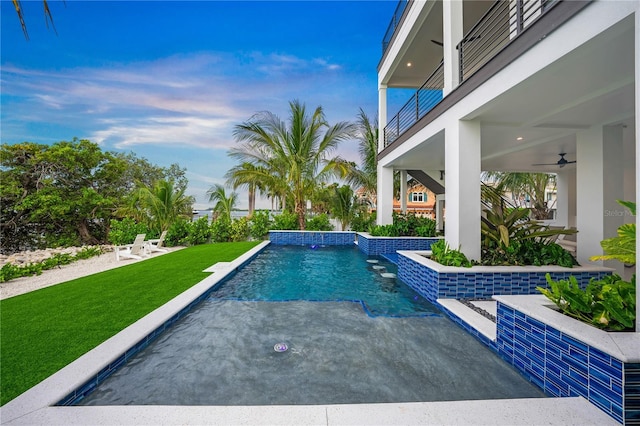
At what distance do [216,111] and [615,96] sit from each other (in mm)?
20244

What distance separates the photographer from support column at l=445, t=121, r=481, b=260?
15.8 ft

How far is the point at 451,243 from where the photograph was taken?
501 centimetres

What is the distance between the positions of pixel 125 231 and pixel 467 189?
43.6 ft

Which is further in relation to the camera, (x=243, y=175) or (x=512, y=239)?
(x=243, y=175)

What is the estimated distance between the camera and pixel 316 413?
1.84 m

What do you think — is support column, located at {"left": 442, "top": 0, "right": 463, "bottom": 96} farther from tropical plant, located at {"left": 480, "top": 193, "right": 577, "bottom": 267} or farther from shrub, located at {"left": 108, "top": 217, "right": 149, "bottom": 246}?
shrub, located at {"left": 108, "top": 217, "right": 149, "bottom": 246}

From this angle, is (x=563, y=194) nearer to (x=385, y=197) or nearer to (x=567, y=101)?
(x=385, y=197)

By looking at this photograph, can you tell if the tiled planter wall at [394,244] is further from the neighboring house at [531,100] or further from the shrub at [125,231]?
the shrub at [125,231]

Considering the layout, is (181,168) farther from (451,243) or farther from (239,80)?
(451,243)

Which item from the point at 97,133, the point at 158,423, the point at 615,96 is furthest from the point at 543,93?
the point at 97,133

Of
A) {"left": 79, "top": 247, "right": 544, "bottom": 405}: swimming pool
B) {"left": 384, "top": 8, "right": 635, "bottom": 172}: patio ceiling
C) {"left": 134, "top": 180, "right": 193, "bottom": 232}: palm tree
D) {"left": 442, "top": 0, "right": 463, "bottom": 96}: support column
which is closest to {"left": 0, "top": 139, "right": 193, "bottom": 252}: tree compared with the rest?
{"left": 134, "top": 180, "right": 193, "bottom": 232}: palm tree

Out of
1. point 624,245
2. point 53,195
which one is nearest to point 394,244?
point 624,245

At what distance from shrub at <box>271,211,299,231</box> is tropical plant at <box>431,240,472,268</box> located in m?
8.43

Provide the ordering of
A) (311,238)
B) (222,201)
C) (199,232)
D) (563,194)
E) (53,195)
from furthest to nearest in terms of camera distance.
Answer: (222,201)
(53,195)
(199,232)
(311,238)
(563,194)
